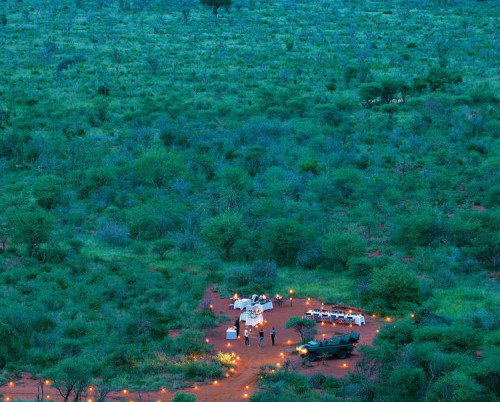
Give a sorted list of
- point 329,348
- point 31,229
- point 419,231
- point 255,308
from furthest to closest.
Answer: point 419,231 → point 31,229 → point 255,308 → point 329,348

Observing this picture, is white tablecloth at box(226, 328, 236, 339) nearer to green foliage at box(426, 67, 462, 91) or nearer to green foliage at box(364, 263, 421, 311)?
green foliage at box(364, 263, 421, 311)

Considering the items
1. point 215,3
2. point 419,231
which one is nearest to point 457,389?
point 419,231

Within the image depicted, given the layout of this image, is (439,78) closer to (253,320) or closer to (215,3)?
(253,320)

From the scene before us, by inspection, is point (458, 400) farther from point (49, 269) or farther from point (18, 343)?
point (49, 269)

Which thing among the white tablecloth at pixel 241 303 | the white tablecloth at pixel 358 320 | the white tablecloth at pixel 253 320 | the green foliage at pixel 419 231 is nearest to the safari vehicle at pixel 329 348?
the white tablecloth at pixel 358 320

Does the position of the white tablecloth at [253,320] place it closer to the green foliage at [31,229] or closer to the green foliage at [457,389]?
the green foliage at [457,389]

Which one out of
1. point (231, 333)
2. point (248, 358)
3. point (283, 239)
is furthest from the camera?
point (283, 239)

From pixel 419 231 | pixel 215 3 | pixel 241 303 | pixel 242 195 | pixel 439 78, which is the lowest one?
pixel 241 303
